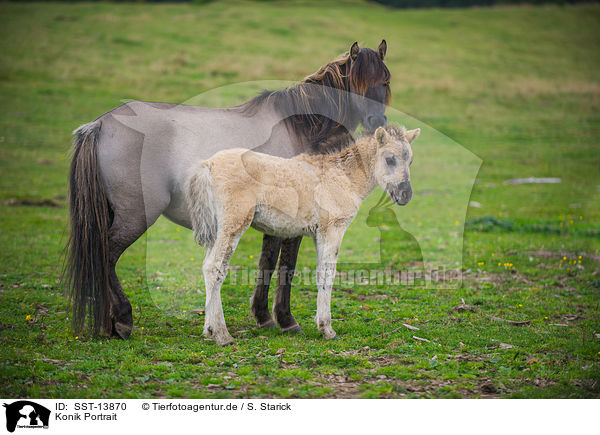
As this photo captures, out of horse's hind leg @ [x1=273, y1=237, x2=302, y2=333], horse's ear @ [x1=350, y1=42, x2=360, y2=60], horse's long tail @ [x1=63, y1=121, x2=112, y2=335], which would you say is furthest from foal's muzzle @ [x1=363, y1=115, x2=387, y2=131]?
horse's long tail @ [x1=63, y1=121, x2=112, y2=335]

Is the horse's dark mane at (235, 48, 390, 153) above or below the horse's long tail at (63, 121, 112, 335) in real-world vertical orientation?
above

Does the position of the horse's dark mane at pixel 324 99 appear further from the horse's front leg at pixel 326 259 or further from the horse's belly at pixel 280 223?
the horse's front leg at pixel 326 259

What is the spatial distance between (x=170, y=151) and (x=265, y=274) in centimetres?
203

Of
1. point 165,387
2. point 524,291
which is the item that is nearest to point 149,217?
point 165,387

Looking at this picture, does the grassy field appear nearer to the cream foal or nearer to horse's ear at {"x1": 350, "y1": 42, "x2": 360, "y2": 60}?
the cream foal

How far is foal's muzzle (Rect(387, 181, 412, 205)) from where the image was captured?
20.8 ft

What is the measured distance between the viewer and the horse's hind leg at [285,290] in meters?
7.04

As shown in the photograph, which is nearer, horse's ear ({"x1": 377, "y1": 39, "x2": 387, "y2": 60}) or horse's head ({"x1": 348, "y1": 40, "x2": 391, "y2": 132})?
horse's head ({"x1": 348, "y1": 40, "x2": 391, "y2": 132})

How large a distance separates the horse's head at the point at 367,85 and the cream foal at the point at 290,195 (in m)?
0.59

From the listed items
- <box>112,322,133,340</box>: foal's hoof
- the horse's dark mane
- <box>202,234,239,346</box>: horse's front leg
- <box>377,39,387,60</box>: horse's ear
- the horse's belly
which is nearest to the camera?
<box>202,234,239,346</box>: horse's front leg

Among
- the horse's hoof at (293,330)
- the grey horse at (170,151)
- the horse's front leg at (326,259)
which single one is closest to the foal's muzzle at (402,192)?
the horse's front leg at (326,259)

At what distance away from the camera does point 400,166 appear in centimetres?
643
